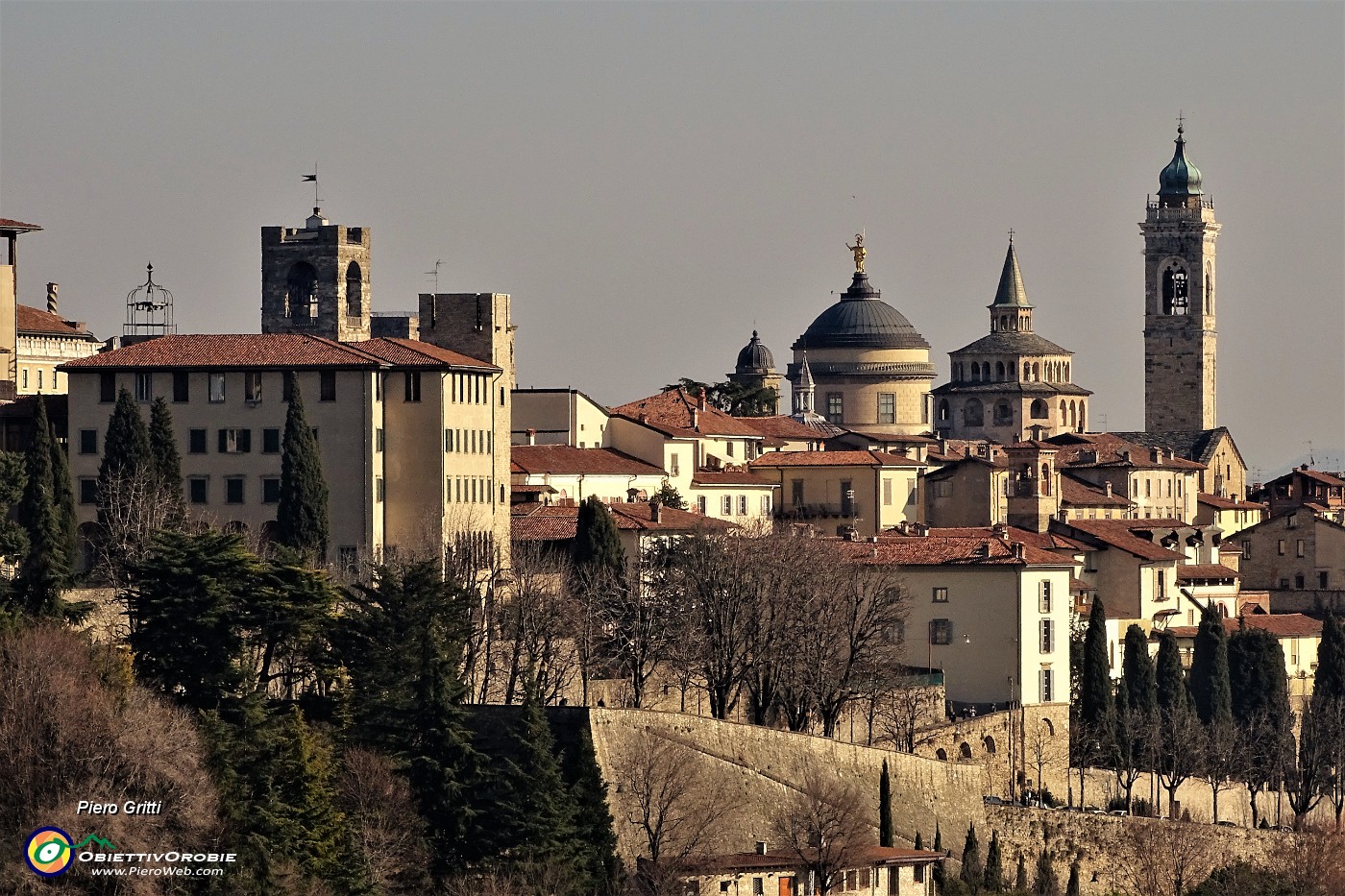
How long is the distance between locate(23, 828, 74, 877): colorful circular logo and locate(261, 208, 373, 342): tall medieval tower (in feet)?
125

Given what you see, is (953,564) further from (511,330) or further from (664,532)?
(511,330)

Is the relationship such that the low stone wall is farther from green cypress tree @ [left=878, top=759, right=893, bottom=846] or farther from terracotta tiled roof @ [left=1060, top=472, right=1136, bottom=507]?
terracotta tiled roof @ [left=1060, top=472, right=1136, bottom=507]

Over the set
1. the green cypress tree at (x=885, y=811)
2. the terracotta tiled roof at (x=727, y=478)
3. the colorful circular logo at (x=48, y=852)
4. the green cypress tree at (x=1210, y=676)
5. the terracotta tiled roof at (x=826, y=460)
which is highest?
the terracotta tiled roof at (x=826, y=460)

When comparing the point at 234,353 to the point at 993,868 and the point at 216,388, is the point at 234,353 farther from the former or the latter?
the point at 993,868

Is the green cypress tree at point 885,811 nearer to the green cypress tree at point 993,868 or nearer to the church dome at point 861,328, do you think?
the green cypress tree at point 993,868

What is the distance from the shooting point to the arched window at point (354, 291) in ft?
293

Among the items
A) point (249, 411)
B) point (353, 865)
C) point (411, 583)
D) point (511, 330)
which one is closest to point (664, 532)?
point (511, 330)

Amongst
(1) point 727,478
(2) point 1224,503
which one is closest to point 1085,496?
(2) point 1224,503

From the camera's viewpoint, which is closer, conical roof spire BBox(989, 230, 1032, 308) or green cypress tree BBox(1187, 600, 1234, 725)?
green cypress tree BBox(1187, 600, 1234, 725)

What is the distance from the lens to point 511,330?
81.4 m

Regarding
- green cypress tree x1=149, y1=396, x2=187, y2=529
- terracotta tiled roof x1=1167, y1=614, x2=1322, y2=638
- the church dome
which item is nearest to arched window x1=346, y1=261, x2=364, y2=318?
green cypress tree x1=149, y1=396, x2=187, y2=529

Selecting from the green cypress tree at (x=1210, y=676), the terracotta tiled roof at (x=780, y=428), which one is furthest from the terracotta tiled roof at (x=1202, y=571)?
the terracotta tiled roof at (x=780, y=428)

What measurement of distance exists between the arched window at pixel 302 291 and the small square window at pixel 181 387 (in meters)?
16.1

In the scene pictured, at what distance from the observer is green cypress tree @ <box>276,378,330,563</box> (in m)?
69.8
